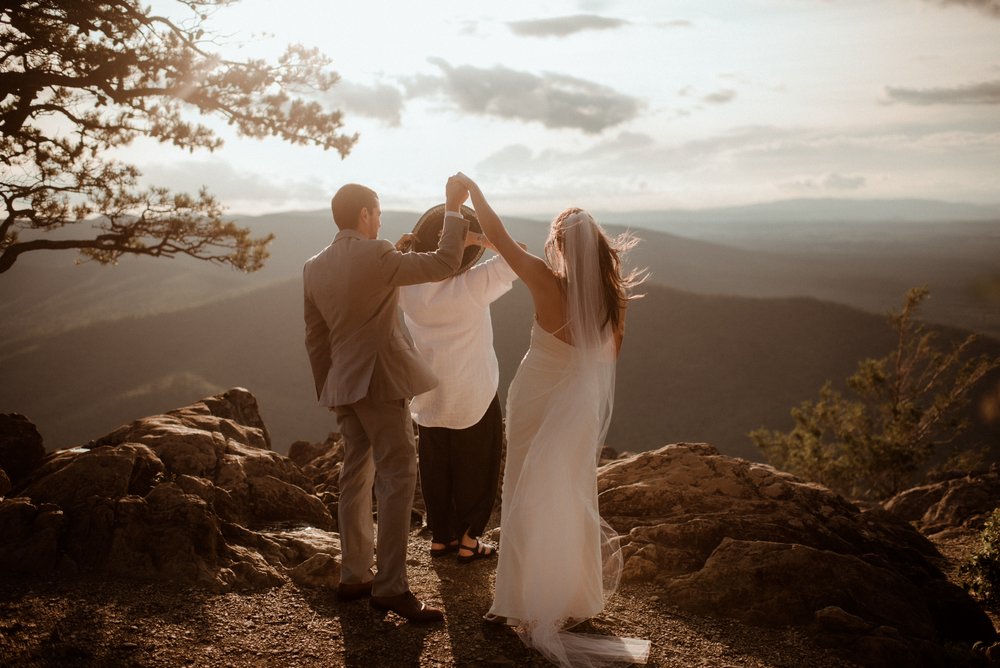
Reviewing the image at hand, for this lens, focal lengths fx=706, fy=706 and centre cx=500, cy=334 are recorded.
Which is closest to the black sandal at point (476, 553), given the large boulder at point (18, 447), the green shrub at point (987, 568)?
the large boulder at point (18, 447)

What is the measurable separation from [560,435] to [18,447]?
4.44 meters

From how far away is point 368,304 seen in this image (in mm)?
3781

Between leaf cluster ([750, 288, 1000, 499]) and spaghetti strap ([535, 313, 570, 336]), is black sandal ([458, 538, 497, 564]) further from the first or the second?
leaf cluster ([750, 288, 1000, 499])

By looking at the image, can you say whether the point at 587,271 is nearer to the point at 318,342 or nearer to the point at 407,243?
the point at 407,243

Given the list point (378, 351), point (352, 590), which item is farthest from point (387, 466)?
point (352, 590)

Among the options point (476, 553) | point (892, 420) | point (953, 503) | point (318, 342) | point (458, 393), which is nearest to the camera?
point (318, 342)

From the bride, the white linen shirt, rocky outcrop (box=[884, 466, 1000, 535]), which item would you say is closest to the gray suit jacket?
the bride

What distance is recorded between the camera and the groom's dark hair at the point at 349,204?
381 centimetres

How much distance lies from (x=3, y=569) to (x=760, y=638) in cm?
444

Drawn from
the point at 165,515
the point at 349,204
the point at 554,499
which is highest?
the point at 349,204

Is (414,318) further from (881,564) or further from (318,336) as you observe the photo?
(881,564)

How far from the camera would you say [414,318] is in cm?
470

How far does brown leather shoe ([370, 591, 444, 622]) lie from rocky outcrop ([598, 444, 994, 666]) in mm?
1721

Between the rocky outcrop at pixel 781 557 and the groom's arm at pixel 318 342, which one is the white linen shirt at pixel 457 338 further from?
the rocky outcrop at pixel 781 557
